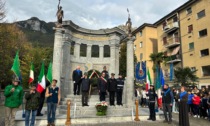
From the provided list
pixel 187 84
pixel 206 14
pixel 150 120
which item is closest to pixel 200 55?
pixel 206 14

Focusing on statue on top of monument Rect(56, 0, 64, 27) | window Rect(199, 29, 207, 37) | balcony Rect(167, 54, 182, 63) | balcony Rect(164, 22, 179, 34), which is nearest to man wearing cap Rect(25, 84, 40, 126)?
statue on top of monument Rect(56, 0, 64, 27)

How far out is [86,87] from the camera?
10.3 metres

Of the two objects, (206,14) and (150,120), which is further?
(206,14)

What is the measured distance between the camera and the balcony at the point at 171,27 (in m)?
35.4

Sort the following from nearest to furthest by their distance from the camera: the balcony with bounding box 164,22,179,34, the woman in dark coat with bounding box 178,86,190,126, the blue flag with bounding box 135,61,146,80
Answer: the woman in dark coat with bounding box 178,86,190,126 < the blue flag with bounding box 135,61,146,80 < the balcony with bounding box 164,22,179,34

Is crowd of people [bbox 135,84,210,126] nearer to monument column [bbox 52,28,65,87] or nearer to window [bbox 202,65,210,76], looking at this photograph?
monument column [bbox 52,28,65,87]

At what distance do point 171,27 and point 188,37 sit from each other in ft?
15.5

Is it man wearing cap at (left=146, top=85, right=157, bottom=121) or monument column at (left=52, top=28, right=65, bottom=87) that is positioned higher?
monument column at (left=52, top=28, right=65, bottom=87)

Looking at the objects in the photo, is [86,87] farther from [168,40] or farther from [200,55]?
[168,40]

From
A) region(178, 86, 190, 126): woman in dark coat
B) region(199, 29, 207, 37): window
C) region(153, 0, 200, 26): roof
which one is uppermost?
region(153, 0, 200, 26): roof

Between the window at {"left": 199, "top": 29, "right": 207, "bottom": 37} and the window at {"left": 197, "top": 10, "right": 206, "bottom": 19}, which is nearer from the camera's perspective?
the window at {"left": 199, "top": 29, "right": 207, "bottom": 37}

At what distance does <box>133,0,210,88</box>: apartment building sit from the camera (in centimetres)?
2909

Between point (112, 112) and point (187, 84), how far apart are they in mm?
17047

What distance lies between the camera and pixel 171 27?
119ft
